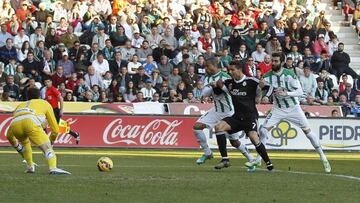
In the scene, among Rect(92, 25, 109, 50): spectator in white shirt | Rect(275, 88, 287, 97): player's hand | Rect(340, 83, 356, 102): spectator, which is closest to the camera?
Rect(275, 88, 287, 97): player's hand

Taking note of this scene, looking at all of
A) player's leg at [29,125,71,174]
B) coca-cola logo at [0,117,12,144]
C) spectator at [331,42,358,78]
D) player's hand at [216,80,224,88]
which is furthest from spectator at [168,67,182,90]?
player's leg at [29,125,71,174]

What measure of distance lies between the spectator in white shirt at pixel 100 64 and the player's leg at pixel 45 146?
682 inches

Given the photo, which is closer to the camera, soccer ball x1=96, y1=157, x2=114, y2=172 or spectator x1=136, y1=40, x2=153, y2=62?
soccer ball x1=96, y1=157, x2=114, y2=172

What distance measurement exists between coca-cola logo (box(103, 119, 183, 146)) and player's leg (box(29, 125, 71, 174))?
13.3m

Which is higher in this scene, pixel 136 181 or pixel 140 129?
pixel 136 181

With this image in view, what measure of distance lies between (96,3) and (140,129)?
800cm

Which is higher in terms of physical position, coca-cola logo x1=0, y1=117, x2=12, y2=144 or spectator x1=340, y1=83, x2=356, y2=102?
coca-cola logo x1=0, y1=117, x2=12, y2=144

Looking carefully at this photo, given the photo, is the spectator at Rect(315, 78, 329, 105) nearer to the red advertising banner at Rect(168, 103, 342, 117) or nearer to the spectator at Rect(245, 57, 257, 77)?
the red advertising banner at Rect(168, 103, 342, 117)

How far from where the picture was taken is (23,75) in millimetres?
33500

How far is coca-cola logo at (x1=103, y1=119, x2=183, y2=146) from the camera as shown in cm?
3080

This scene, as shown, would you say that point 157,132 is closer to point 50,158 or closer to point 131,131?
point 131,131

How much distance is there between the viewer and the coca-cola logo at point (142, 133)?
30.8 metres

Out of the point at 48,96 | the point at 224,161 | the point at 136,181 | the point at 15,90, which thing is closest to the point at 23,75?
the point at 15,90

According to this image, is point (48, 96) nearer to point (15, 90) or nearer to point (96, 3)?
point (15, 90)
